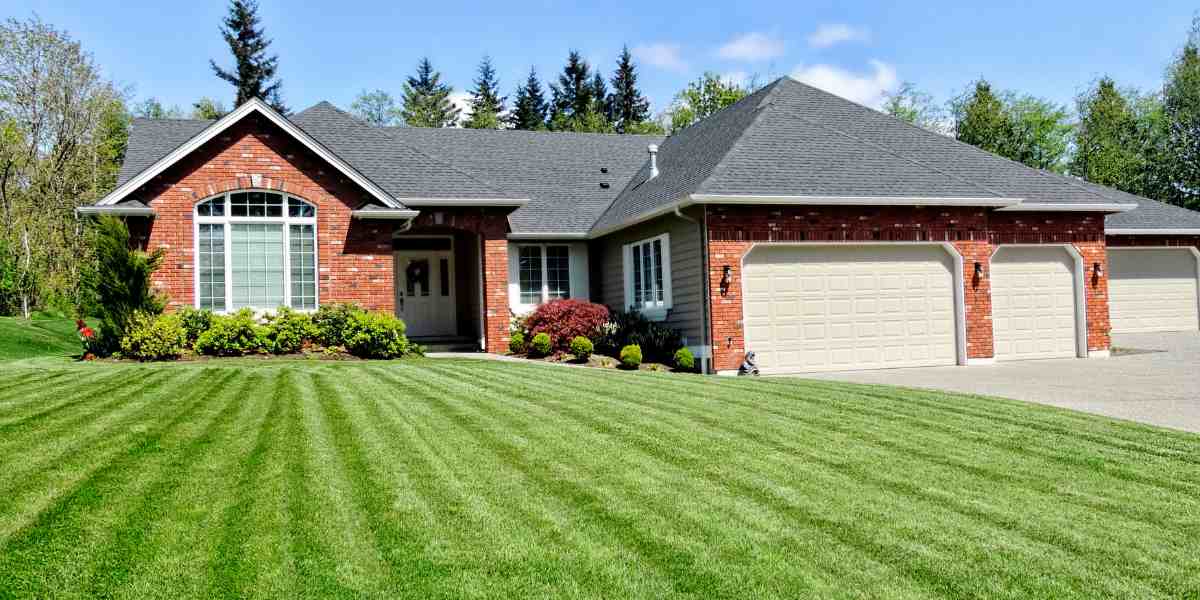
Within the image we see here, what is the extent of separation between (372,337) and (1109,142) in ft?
137

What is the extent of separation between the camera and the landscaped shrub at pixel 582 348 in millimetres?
17875

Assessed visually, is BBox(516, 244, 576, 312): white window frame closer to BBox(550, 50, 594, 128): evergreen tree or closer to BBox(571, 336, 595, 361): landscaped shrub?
BBox(571, 336, 595, 361): landscaped shrub

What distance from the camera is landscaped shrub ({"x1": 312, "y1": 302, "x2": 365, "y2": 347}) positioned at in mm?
16953

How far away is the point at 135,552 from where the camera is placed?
187 inches

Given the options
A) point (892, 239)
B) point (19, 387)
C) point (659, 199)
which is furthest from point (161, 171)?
point (892, 239)

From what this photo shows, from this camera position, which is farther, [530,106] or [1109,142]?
[530,106]

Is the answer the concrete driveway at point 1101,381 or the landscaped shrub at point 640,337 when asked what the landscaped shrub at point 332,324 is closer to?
the landscaped shrub at point 640,337

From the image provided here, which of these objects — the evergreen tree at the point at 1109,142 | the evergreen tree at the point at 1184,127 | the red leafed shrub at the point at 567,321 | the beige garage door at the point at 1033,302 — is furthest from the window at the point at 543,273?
the evergreen tree at the point at 1109,142

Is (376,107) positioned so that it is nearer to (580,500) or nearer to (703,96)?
(703,96)

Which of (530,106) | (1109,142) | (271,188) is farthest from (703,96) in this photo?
(271,188)

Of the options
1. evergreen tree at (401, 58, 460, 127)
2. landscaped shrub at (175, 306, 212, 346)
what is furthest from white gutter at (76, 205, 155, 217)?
evergreen tree at (401, 58, 460, 127)

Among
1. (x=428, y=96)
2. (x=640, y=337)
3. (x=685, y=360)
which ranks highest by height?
(x=428, y=96)

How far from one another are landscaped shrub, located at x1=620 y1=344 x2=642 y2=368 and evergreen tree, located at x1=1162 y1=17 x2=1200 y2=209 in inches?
1380

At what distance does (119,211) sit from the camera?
1633 centimetres
